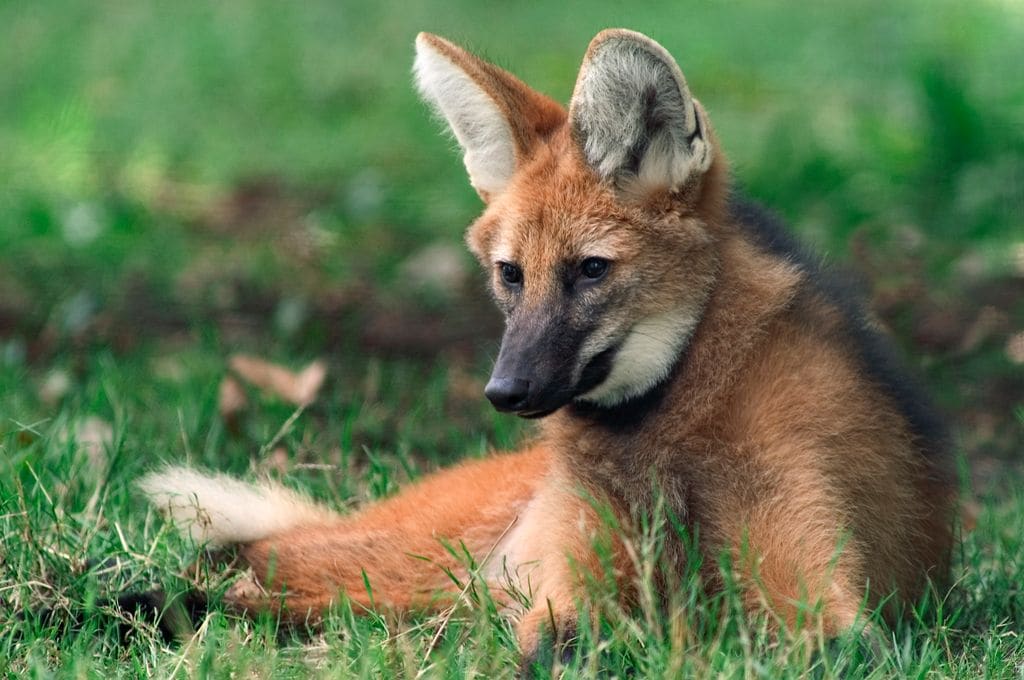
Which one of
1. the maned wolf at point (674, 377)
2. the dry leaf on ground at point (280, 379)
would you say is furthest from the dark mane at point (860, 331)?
the dry leaf on ground at point (280, 379)

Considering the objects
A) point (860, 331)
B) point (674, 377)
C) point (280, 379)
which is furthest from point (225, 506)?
point (860, 331)

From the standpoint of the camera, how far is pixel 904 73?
7.77 m

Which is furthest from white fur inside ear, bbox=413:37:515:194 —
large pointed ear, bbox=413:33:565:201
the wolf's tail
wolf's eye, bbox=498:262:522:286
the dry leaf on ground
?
the dry leaf on ground

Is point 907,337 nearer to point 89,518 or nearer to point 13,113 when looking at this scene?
point 89,518

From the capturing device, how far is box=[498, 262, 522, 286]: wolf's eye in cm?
290

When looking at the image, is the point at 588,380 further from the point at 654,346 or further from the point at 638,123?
the point at 638,123

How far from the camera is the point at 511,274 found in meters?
2.92

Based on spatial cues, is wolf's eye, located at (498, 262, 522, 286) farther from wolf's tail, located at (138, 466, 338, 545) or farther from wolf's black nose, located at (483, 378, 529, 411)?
wolf's tail, located at (138, 466, 338, 545)

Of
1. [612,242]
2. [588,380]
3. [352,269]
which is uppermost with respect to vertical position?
[612,242]

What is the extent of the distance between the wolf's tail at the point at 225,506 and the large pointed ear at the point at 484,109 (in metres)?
0.99

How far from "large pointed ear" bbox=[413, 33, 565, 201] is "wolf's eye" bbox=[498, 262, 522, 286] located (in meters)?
0.28

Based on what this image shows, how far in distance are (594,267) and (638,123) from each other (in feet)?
1.08

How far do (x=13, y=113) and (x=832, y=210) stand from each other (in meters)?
4.69

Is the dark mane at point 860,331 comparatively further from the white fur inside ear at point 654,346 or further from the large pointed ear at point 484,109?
the large pointed ear at point 484,109
